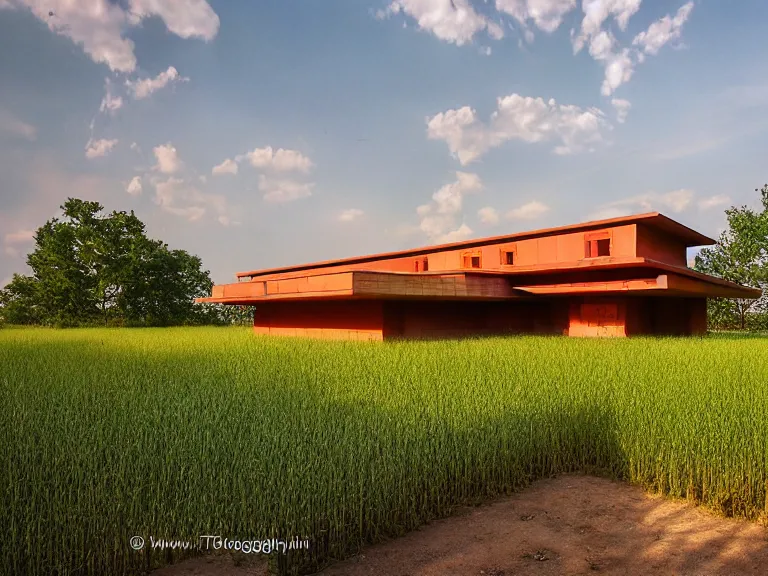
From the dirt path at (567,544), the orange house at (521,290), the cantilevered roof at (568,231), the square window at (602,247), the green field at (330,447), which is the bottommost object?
the dirt path at (567,544)

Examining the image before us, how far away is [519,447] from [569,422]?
38.7 inches

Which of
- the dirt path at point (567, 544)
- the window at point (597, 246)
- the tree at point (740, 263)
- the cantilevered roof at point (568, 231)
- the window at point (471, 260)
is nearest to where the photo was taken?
the dirt path at point (567, 544)

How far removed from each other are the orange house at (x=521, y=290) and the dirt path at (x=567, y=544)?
30.4 ft

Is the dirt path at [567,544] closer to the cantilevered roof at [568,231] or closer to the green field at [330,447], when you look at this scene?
the green field at [330,447]

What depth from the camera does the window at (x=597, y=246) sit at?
680 inches

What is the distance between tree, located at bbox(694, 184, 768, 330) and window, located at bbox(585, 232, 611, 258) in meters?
19.1

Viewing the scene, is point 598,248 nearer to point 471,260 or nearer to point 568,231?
point 568,231

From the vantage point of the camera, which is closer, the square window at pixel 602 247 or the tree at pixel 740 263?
the square window at pixel 602 247

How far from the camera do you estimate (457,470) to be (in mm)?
4754

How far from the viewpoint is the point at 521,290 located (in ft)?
56.6

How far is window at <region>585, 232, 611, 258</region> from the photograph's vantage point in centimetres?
1728

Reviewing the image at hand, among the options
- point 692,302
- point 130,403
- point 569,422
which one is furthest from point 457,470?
point 692,302

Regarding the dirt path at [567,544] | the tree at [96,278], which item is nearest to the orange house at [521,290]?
the dirt path at [567,544]

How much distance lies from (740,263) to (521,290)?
22.6 m
